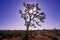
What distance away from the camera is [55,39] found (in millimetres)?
25719

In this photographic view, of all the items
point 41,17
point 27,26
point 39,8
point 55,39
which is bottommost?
point 55,39

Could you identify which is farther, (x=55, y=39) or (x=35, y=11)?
(x=35, y=11)

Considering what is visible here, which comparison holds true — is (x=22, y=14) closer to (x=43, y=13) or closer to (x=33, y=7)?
(x=33, y=7)

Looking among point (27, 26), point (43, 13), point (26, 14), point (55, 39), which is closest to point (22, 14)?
point (26, 14)

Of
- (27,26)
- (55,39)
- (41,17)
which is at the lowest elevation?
(55,39)

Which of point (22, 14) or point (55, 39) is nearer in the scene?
point (55, 39)

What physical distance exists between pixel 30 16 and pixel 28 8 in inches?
86.4

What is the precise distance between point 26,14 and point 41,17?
3.93 metres

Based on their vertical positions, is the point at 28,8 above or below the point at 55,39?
above

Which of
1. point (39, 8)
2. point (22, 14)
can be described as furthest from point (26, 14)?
point (39, 8)

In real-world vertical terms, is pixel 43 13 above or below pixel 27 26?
above

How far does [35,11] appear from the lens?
30.4 metres

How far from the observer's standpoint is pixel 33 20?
1206 inches

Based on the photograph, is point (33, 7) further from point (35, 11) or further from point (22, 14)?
point (22, 14)
